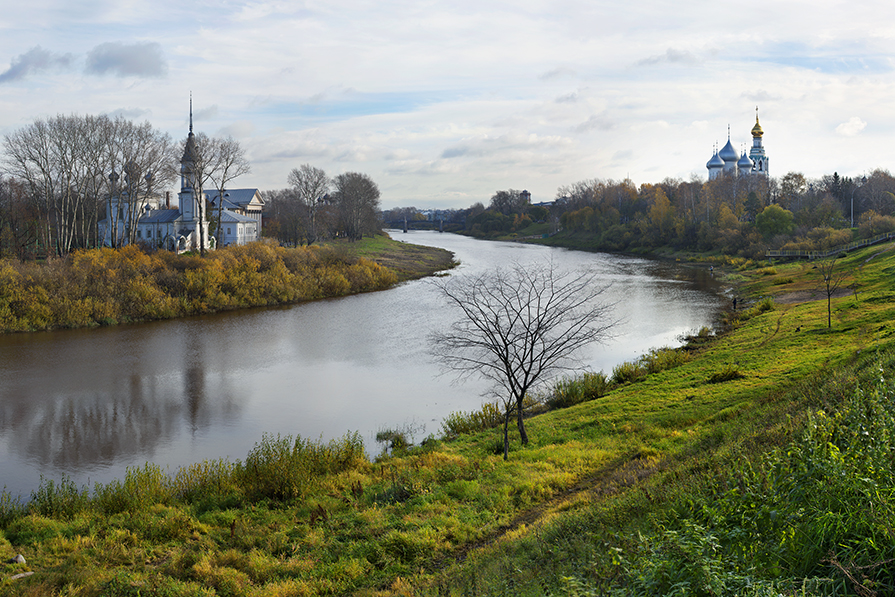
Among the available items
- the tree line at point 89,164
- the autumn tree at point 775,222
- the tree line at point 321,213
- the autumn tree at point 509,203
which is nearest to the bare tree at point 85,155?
the tree line at point 89,164

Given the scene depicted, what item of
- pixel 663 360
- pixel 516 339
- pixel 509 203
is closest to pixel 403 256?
pixel 663 360

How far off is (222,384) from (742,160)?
11176cm

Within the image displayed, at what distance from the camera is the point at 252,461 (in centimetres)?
1303

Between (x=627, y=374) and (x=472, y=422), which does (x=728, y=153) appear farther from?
(x=472, y=422)

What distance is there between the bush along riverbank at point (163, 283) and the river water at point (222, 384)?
1.62 metres

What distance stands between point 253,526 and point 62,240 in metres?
42.7

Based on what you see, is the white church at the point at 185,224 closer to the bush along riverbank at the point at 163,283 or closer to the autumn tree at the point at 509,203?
the bush along riverbank at the point at 163,283

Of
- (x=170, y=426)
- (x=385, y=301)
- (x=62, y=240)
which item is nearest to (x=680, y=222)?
(x=385, y=301)

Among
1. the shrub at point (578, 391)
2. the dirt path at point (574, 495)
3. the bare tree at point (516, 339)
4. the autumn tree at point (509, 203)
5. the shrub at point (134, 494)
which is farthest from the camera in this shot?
the autumn tree at point (509, 203)

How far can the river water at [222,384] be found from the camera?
1560 centimetres

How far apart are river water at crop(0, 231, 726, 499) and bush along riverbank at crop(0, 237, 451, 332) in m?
1.62

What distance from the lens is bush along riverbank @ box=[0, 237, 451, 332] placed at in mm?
31641

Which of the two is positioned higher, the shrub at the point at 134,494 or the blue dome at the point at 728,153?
the blue dome at the point at 728,153

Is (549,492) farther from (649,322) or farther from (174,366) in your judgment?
(649,322)
